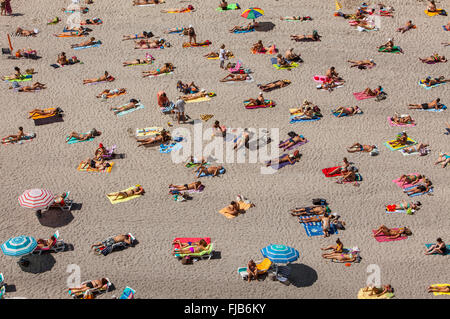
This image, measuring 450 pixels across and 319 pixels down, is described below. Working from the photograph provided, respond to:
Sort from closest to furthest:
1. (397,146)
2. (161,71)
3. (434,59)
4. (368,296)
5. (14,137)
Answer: (368,296), (397,146), (14,137), (161,71), (434,59)

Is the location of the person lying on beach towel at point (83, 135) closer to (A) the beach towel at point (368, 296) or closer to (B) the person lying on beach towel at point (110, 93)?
(B) the person lying on beach towel at point (110, 93)

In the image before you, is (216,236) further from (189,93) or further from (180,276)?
(189,93)

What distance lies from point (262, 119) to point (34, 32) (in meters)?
19.9

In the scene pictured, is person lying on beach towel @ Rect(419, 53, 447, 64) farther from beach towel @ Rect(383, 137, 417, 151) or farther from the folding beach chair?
the folding beach chair

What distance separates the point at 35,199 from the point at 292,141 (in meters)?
14.1

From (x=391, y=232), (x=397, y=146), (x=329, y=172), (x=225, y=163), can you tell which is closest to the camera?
(x=391, y=232)

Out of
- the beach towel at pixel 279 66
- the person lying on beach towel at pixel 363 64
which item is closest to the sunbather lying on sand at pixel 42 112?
the beach towel at pixel 279 66

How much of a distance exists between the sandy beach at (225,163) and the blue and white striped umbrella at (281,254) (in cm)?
130

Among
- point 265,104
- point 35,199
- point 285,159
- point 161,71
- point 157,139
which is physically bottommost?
point 285,159

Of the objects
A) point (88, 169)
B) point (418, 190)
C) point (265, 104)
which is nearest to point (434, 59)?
point (265, 104)

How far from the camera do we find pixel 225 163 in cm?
3086

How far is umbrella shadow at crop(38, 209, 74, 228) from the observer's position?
89.2 ft

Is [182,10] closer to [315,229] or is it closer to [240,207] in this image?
[240,207]
